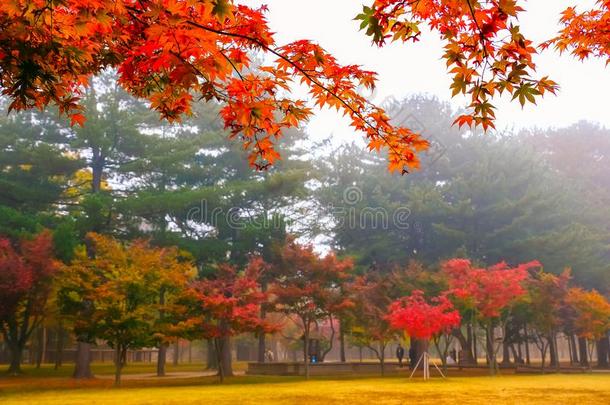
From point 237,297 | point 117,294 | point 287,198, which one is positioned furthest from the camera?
point 287,198

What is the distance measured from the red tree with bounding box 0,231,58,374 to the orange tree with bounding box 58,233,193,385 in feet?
4.61

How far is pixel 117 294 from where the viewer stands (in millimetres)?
17766

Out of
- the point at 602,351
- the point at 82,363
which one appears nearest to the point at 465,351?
the point at 602,351

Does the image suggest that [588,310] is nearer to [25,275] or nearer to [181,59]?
[25,275]

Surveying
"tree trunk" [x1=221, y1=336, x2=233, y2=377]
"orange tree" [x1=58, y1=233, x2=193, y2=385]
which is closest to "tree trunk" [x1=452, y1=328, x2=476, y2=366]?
"tree trunk" [x1=221, y1=336, x2=233, y2=377]

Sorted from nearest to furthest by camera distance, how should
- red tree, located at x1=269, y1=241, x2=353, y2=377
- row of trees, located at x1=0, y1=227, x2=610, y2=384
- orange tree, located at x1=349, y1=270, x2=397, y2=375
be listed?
row of trees, located at x1=0, y1=227, x2=610, y2=384 < red tree, located at x1=269, y1=241, x2=353, y2=377 < orange tree, located at x1=349, y1=270, x2=397, y2=375

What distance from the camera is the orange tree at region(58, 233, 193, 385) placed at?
17.8m

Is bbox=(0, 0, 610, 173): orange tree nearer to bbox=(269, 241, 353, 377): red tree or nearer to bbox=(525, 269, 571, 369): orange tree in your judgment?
bbox=(269, 241, 353, 377): red tree

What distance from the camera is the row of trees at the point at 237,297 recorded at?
A: 18328 mm

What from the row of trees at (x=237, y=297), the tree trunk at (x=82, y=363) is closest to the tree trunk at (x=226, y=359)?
the row of trees at (x=237, y=297)

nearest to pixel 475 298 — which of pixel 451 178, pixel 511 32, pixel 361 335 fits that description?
pixel 361 335

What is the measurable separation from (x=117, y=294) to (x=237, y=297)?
4.35 metres

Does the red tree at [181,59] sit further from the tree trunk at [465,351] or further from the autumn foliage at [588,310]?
the tree trunk at [465,351]

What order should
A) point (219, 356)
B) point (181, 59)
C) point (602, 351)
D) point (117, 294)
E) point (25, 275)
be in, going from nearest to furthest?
1. point (181, 59)
2. point (117, 294)
3. point (25, 275)
4. point (219, 356)
5. point (602, 351)
